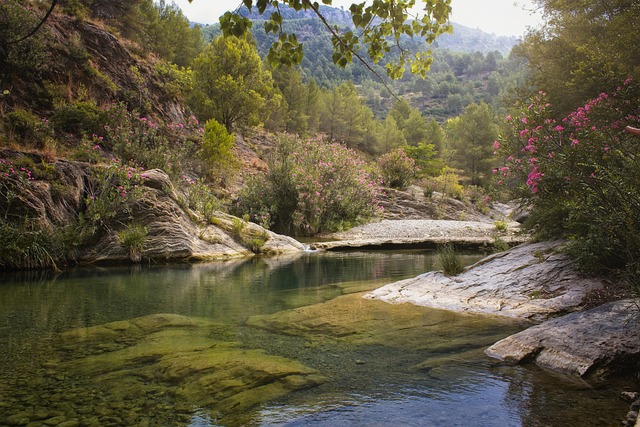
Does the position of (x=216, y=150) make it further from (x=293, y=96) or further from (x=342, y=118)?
(x=342, y=118)

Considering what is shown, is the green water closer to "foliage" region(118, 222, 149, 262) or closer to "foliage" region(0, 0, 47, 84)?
"foliage" region(118, 222, 149, 262)

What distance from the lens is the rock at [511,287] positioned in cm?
523

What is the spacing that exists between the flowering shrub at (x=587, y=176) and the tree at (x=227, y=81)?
18884 mm

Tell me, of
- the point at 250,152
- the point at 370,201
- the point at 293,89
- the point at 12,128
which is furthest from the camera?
the point at 293,89

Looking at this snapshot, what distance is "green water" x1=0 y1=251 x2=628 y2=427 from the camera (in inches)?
107

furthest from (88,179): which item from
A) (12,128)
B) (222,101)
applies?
(222,101)

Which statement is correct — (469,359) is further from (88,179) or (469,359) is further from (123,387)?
(88,179)

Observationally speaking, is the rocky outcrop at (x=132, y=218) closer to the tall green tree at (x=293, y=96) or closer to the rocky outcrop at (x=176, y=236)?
the rocky outcrop at (x=176, y=236)

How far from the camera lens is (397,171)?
29469 millimetres

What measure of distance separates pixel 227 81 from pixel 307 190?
10.5 meters

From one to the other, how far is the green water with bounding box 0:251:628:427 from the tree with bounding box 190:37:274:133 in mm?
19996

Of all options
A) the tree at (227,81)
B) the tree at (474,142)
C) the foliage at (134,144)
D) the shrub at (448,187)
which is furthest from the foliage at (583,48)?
the tree at (474,142)

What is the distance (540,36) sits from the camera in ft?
38.1

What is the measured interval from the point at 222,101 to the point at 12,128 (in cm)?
1268
